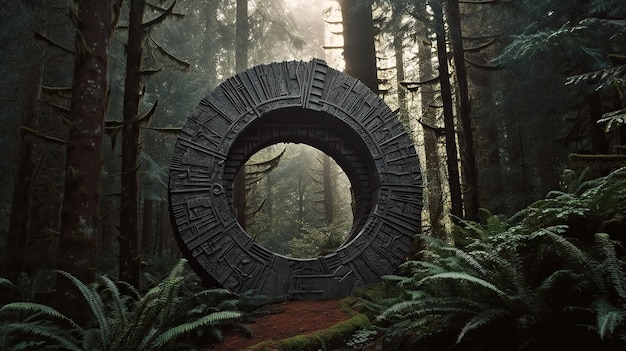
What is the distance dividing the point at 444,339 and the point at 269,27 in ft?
57.2

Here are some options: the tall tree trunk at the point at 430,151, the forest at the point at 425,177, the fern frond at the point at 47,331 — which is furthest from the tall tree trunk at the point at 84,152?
the tall tree trunk at the point at 430,151

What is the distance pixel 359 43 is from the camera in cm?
1058

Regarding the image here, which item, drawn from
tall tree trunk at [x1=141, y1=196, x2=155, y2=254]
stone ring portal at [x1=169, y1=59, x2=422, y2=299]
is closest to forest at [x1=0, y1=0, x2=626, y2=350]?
tall tree trunk at [x1=141, y1=196, x2=155, y2=254]

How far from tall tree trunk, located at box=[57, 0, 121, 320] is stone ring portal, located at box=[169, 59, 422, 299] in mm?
1963

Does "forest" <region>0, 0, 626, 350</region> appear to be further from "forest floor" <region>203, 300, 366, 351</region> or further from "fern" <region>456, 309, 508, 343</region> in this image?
"forest floor" <region>203, 300, 366, 351</region>

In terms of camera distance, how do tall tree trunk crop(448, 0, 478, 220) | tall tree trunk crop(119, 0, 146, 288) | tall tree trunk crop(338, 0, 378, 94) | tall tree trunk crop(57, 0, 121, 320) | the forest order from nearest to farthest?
the forest, tall tree trunk crop(57, 0, 121, 320), tall tree trunk crop(119, 0, 146, 288), tall tree trunk crop(448, 0, 478, 220), tall tree trunk crop(338, 0, 378, 94)

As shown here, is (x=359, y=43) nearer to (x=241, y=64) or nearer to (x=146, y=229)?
(x=241, y=64)

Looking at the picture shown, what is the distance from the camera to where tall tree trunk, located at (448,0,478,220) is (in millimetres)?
7016

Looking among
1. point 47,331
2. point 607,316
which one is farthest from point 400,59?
point 47,331

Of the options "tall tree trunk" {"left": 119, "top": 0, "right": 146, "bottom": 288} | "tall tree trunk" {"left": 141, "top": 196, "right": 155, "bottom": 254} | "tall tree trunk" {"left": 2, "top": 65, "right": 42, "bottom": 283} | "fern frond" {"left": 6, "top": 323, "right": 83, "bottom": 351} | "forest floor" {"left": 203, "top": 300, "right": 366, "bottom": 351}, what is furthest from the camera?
"tall tree trunk" {"left": 141, "top": 196, "right": 155, "bottom": 254}

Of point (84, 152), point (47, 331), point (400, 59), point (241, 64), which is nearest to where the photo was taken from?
point (47, 331)

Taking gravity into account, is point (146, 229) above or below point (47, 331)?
above

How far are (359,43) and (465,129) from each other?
15.2ft

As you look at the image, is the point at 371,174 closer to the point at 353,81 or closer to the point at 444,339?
the point at 353,81
